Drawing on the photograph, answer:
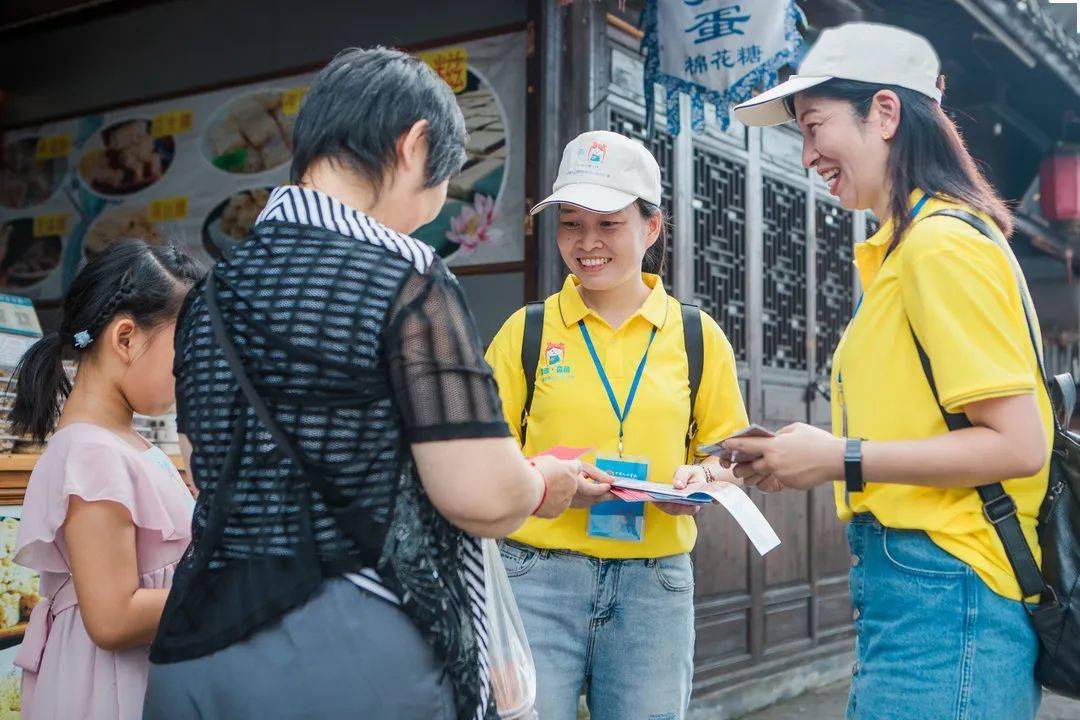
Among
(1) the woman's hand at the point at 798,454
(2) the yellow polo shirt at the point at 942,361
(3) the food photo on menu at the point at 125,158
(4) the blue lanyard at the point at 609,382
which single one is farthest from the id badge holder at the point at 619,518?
(3) the food photo on menu at the point at 125,158

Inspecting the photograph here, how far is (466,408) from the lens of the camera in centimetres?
168

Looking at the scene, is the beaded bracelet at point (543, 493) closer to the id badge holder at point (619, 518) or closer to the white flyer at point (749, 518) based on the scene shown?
the white flyer at point (749, 518)

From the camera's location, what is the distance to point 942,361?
2.05 m

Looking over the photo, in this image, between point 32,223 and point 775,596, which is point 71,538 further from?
point 32,223

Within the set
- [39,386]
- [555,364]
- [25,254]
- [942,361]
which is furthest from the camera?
[25,254]

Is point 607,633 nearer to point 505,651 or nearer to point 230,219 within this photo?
point 505,651

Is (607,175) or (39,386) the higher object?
(607,175)

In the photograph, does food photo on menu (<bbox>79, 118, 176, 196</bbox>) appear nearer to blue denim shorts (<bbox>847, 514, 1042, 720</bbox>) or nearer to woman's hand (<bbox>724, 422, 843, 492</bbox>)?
woman's hand (<bbox>724, 422, 843, 492</bbox>)

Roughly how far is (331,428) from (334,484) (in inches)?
3.4

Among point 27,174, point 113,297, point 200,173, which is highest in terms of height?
point 27,174

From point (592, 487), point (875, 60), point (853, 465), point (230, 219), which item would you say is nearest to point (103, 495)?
point (592, 487)

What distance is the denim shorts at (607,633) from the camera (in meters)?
2.88

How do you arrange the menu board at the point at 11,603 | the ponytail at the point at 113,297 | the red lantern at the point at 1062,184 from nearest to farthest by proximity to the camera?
the ponytail at the point at 113,297, the menu board at the point at 11,603, the red lantern at the point at 1062,184

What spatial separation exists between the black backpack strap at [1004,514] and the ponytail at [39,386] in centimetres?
202
